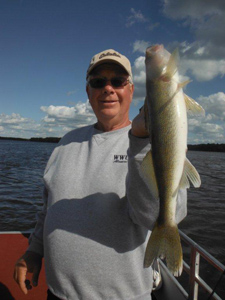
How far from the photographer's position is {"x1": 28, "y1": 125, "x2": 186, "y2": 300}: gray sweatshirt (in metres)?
2.21

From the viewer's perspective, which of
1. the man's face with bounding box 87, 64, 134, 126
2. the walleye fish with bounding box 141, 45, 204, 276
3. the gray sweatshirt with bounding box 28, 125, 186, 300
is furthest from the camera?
the man's face with bounding box 87, 64, 134, 126

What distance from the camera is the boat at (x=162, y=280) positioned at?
11.2 feet

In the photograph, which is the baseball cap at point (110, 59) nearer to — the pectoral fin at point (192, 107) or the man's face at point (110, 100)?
the man's face at point (110, 100)

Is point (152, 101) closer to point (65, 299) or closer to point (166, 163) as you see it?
point (166, 163)

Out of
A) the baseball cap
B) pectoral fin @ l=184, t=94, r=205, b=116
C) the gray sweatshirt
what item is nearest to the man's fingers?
the gray sweatshirt

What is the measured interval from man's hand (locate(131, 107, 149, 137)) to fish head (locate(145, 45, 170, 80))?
26cm

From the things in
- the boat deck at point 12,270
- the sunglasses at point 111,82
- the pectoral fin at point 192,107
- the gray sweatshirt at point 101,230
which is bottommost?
the boat deck at point 12,270

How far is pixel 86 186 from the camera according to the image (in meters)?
2.42

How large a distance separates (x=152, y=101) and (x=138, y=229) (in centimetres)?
114

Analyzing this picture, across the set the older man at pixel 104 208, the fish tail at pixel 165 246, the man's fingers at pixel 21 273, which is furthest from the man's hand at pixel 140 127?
the man's fingers at pixel 21 273

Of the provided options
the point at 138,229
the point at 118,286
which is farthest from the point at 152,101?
the point at 118,286

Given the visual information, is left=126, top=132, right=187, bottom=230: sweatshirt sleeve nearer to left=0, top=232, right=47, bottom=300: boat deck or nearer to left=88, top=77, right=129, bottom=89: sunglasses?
left=88, top=77, right=129, bottom=89: sunglasses

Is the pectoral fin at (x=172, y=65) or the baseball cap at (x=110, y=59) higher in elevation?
the baseball cap at (x=110, y=59)

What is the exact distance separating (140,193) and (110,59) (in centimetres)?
146
